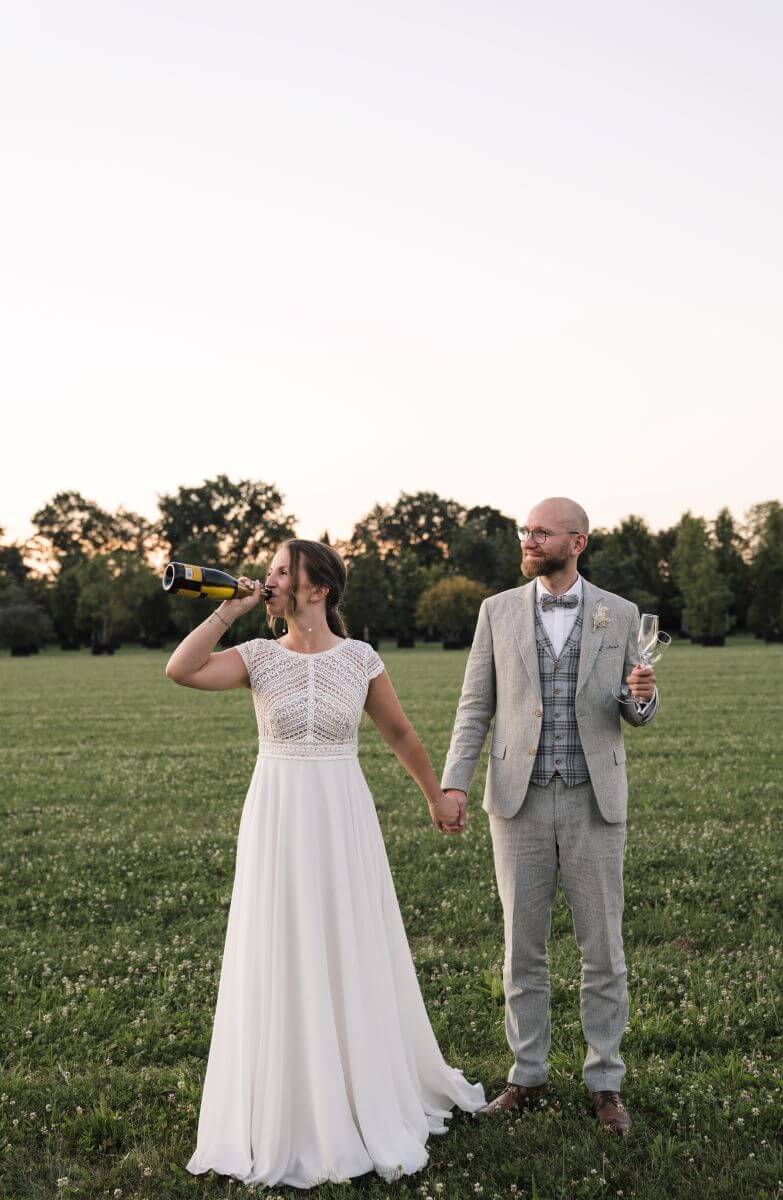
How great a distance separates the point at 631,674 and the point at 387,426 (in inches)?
1547

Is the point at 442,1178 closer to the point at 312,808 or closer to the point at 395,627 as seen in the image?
the point at 312,808

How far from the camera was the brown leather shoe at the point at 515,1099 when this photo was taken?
5.22 metres

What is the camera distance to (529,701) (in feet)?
17.1

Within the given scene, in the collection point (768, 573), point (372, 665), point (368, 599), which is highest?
point (768, 573)

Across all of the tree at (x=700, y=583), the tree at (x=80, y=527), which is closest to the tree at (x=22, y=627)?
the tree at (x=80, y=527)

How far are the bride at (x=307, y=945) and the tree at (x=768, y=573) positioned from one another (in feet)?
304

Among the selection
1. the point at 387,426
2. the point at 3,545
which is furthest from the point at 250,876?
the point at 3,545

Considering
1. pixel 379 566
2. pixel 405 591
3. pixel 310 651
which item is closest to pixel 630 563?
pixel 405 591

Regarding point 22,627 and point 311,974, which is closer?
point 311,974

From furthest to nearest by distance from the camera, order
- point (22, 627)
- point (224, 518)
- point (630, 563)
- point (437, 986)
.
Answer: point (224, 518)
point (630, 563)
point (22, 627)
point (437, 986)

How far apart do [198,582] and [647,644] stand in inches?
86.3

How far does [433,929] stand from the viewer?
323 inches

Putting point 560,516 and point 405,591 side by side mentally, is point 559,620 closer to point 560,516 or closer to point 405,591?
point 560,516

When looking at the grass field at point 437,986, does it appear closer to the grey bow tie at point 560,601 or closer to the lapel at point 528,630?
the lapel at point 528,630
